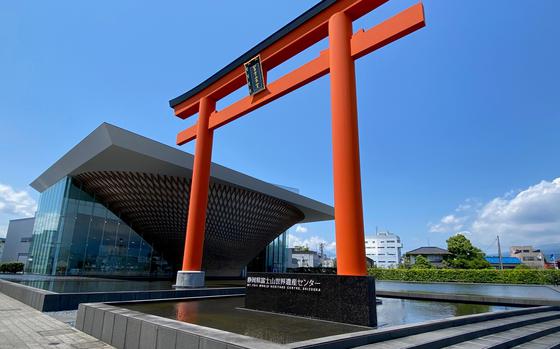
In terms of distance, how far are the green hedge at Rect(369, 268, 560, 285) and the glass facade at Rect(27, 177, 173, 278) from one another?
2435cm

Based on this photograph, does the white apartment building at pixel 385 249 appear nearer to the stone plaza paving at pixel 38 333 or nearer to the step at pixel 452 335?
the step at pixel 452 335

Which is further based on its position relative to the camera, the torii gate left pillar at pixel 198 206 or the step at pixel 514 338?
the torii gate left pillar at pixel 198 206

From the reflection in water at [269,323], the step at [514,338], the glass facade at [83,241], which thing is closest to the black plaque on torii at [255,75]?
the reflection in water at [269,323]

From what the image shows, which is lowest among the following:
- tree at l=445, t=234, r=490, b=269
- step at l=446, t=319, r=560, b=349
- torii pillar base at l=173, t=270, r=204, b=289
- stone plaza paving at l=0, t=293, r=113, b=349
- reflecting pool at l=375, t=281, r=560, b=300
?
reflecting pool at l=375, t=281, r=560, b=300

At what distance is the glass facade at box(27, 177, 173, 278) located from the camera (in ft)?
66.7

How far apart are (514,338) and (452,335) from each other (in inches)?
60.1

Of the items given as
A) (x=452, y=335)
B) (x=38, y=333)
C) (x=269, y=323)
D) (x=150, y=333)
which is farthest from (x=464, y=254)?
(x=38, y=333)

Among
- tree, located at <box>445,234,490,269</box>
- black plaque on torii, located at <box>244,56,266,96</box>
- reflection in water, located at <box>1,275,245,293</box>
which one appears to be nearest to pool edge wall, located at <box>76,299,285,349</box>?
reflection in water, located at <box>1,275,245,293</box>

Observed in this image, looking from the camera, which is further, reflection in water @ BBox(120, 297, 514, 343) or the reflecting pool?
the reflecting pool

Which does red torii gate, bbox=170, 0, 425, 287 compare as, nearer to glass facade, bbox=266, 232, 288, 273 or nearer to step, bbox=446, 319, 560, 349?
step, bbox=446, 319, 560, 349

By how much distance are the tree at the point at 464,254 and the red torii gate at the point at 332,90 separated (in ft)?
117

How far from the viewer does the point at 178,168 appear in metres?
18.7

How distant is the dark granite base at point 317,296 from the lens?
20.1 ft

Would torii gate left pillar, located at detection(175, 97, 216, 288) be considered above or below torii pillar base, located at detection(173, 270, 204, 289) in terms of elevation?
above
